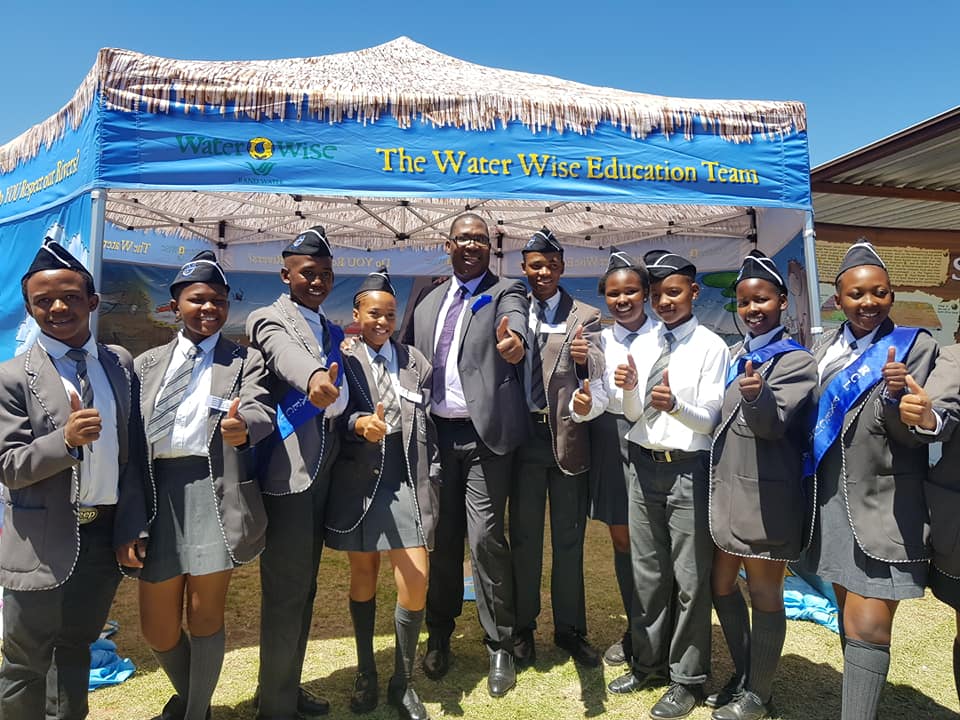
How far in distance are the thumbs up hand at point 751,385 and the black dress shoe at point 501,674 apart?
1800 millimetres

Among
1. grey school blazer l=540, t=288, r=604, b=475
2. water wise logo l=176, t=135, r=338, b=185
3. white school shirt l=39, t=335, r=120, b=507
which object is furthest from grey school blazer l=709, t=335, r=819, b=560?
water wise logo l=176, t=135, r=338, b=185

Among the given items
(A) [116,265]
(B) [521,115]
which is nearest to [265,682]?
(B) [521,115]

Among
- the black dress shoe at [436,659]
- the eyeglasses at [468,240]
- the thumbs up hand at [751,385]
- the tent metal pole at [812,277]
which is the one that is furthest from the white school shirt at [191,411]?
the tent metal pole at [812,277]

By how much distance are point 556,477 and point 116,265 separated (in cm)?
638

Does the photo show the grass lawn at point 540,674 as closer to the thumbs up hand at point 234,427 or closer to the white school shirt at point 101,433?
the white school shirt at point 101,433

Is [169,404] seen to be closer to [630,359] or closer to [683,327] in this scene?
[630,359]

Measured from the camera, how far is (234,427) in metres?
2.30

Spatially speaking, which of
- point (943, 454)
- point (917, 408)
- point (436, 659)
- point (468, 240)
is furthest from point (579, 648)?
point (468, 240)

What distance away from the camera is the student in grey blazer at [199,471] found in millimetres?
2408

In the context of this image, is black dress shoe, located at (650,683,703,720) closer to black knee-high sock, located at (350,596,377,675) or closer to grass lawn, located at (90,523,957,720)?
grass lawn, located at (90,523,957,720)

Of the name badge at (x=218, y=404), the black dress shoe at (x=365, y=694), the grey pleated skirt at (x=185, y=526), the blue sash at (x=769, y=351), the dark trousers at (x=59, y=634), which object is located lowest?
the black dress shoe at (x=365, y=694)

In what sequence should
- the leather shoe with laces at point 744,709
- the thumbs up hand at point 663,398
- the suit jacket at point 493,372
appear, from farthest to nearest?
the suit jacket at point 493,372 → the leather shoe with laces at point 744,709 → the thumbs up hand at point 663,398

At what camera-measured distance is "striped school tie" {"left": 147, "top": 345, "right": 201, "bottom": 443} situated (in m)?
2.41

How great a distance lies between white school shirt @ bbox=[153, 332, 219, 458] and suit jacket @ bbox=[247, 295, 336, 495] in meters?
0.22
